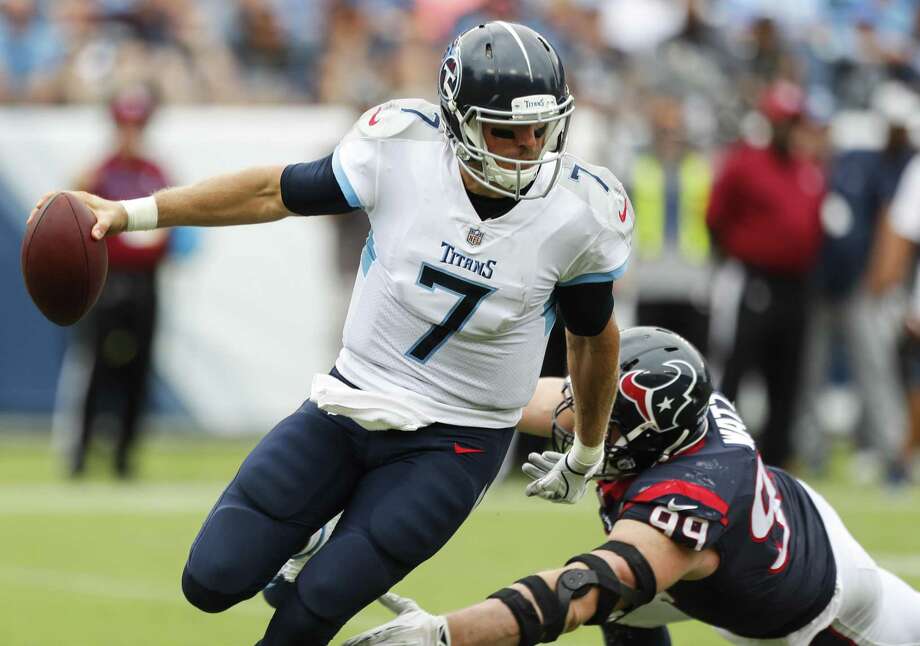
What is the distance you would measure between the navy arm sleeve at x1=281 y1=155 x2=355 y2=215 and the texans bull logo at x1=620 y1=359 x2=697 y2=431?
883 millimetres

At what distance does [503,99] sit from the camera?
3957 millimetres

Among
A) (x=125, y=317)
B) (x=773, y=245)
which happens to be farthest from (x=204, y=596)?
(x=773, y=245)

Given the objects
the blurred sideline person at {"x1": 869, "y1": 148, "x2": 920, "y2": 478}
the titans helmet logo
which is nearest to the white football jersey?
the titans helmet logo

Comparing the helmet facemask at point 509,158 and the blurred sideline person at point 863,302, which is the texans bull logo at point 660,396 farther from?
the blurred sideline person at point 863,302

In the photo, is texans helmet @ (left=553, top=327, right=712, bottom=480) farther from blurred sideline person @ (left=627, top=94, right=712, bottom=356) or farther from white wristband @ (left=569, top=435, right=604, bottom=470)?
blurred sideline person @ (left=627, top=94, right=712, bottom=356)

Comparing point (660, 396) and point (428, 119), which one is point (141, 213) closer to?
point (428, 119)

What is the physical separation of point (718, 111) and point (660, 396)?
7692 mm

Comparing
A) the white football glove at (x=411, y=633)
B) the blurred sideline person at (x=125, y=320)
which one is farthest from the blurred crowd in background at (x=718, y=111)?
the white football glove at (x=411, y=633)

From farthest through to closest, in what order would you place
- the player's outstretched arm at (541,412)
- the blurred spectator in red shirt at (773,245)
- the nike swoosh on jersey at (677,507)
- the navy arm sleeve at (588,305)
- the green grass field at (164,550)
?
1. the blurred spectator in red shirt at (773,245)
2. the green grass field at (164,550)
3. the player's outstretched arm at (541,412)
4. the navy arm sleeve at (588,305)
5. the nike swoosh on jersey at (677,507)

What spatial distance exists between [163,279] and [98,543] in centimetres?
375

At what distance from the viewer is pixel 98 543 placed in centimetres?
730

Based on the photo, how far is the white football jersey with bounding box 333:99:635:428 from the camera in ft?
13.2

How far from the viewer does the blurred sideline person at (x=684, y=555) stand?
3.63 m

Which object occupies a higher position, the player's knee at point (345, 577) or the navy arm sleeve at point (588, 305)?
the navy arm sleeve at point (588, 305)
